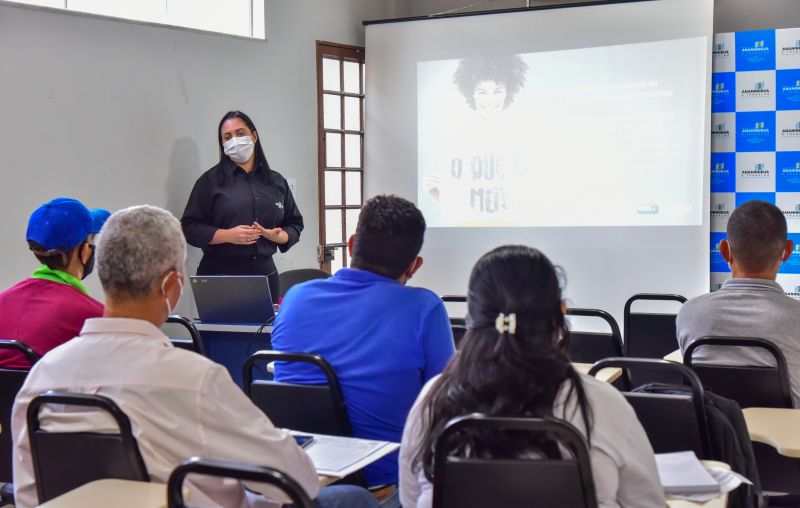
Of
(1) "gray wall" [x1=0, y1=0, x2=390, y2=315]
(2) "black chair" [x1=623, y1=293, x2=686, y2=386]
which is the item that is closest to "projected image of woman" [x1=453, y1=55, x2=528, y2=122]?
(1) "gray wall" [x1=0, y1=0, x2=390, y2=315]

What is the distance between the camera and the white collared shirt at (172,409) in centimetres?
153

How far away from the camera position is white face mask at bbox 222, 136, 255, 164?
457 cm

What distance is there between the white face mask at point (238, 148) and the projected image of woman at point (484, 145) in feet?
5.61

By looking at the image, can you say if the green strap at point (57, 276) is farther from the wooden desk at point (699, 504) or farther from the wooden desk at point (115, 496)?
the wooden desk at point (699, 504)

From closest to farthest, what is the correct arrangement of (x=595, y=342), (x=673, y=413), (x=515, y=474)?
(x=515, y=474)
(x=673, y=413)
(x=595, y=342)

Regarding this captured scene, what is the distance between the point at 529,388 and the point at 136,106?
3.76 m

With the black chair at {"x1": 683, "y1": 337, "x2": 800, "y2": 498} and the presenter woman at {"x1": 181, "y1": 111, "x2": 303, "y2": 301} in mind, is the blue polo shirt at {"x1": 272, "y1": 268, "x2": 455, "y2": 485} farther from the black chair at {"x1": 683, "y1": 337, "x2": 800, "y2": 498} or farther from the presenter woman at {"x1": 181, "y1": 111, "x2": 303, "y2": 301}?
the presenter woman at {"x1": 181, "y1": 111, "x2": 303, "y2": 301}

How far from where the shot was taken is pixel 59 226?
8.27ft

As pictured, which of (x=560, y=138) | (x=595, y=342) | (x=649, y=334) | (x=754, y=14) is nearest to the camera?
(x=595, y=342)

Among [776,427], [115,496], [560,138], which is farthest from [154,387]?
[560,138]

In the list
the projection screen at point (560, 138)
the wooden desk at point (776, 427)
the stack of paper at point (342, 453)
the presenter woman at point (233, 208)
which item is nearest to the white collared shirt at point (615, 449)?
the stack of paper at point (342, 453)

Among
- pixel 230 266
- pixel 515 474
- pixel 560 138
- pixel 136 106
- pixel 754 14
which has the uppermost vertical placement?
pixel 754 14

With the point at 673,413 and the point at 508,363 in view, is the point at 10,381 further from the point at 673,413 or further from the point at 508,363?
the point at 673,413

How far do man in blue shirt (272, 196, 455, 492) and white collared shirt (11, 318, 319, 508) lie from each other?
547mm
